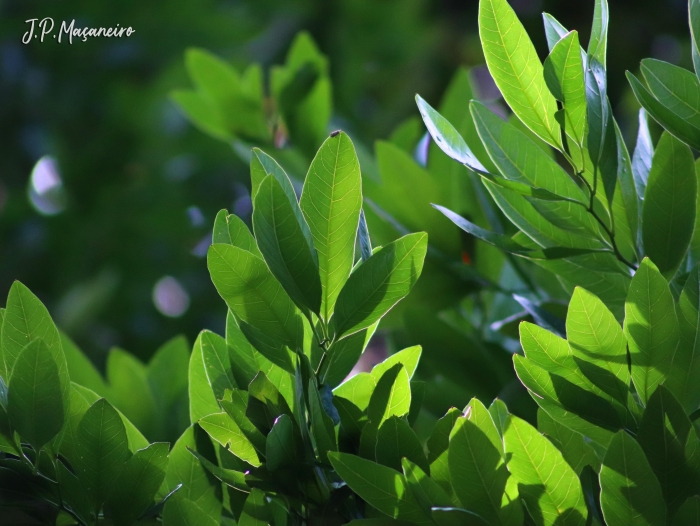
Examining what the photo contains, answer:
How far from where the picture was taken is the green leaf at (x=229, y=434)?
0.85ft

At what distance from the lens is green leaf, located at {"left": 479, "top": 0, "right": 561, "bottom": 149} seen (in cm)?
28

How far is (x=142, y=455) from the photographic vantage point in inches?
10.6

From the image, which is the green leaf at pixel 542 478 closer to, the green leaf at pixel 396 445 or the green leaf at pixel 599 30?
the green leaf at pixel 396 445

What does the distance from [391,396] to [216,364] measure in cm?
8

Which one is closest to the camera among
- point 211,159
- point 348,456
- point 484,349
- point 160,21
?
point 348,456

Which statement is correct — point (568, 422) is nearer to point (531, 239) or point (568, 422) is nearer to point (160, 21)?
point (531, 239)

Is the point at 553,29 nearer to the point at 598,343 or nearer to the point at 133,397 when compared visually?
the point at 598,343

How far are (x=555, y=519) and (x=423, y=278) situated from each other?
0.74 ft

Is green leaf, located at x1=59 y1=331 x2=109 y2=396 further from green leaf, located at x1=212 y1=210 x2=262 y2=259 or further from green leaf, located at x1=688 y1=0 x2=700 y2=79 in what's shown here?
green leaf, located at x1=688 y1=0 x2=700 y2=79

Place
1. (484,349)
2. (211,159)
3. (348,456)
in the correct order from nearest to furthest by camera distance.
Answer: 1. (348,456)
2. (484,349)
3. (211,159)

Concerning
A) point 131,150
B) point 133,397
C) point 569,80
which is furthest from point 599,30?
point 131,150

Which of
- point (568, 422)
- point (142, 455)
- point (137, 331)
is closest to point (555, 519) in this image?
point (568, 422)

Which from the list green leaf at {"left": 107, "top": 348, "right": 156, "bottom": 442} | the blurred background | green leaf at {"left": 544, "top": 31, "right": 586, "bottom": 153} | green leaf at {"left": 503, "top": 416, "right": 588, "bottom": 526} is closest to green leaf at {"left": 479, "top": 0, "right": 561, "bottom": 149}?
green leaf at {"left": 544, "top": 31, "right": 586, "bottom": 153}

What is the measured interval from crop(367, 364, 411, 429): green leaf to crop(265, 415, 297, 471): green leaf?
0.03 metres
